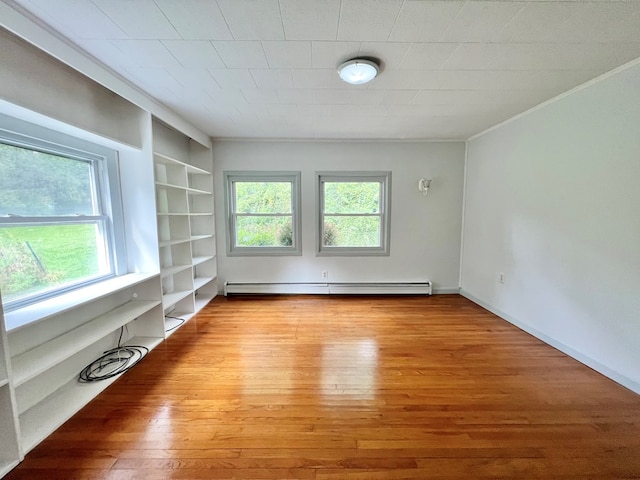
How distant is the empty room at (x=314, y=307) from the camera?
130 centimetres

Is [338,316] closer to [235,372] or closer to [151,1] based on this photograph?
[235,372]

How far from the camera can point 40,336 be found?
65.4 inches

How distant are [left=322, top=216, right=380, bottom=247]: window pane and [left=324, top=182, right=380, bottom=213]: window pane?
0.14 m

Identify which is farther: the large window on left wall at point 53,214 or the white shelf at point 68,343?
the large window on left wall at point 53,214

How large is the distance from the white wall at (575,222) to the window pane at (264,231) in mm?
2863

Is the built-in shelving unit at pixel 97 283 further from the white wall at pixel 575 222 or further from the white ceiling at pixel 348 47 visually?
the white wall at pixel 575 222

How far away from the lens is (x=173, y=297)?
277 centimetres

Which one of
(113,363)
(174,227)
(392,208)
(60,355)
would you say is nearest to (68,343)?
(60,355)

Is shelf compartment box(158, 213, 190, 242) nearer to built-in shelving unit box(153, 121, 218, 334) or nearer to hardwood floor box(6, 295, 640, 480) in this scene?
built-in shelving unit box(153, 121, 218, 334)

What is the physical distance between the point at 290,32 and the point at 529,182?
2.75 metres

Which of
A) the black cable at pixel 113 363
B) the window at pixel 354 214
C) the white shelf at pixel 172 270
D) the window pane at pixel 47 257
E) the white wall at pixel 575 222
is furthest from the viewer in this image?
the window at pixel 354 214

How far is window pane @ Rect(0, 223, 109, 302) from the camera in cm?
156

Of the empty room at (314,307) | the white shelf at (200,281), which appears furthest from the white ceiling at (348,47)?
the white shelf at (200,281)

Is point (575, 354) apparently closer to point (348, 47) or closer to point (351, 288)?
point (351, 288)
